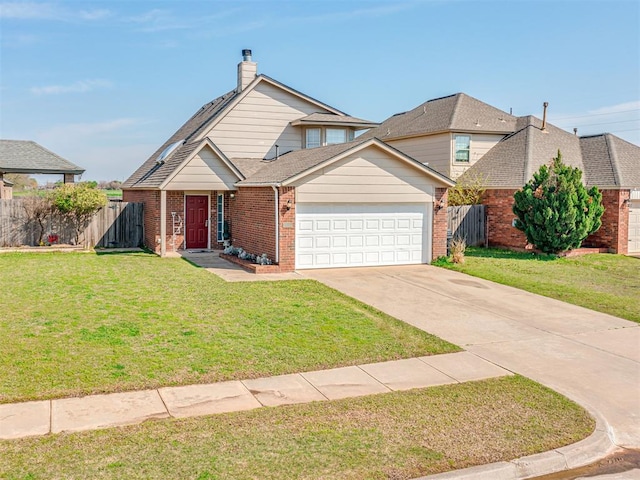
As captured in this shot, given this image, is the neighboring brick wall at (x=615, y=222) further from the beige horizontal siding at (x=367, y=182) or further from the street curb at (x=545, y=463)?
the street curb at (x=545, y=463)

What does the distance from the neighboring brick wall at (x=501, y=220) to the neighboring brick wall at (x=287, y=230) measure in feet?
34.1

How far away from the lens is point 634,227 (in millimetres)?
23047

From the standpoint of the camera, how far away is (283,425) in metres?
6.41

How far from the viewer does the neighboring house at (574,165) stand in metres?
22.6

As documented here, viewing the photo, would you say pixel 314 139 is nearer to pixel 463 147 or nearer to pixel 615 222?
pixel 463 147

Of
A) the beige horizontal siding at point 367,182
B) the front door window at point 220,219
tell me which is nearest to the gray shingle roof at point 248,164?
the front door window at point 220,219

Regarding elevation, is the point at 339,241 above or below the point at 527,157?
below

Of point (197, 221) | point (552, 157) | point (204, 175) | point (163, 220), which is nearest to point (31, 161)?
point (197, 221)

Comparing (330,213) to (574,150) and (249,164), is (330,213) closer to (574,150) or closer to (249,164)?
(249,164)

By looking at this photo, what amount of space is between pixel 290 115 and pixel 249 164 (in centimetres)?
324

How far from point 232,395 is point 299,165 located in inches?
462

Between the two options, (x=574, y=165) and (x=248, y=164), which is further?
(x=574, y=165)

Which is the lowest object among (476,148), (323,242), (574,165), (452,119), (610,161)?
(323,242)

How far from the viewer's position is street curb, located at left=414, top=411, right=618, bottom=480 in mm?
5543
